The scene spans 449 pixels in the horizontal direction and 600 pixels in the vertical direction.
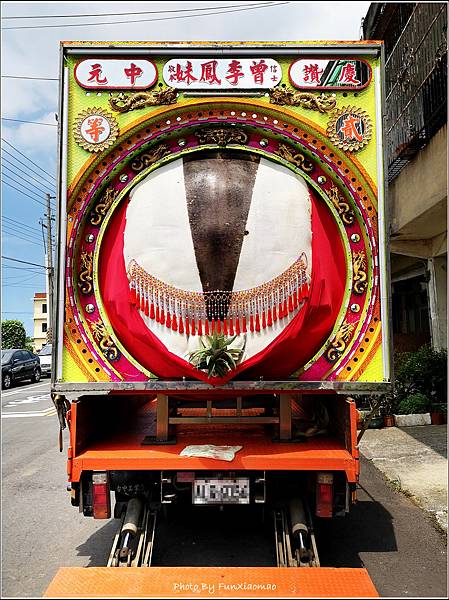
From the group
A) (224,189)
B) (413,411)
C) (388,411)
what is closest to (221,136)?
(224,189)

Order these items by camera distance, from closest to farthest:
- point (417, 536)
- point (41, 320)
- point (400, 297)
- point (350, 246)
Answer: point (350, 246), point (417, 536), point (400, 297), point (41, 320)

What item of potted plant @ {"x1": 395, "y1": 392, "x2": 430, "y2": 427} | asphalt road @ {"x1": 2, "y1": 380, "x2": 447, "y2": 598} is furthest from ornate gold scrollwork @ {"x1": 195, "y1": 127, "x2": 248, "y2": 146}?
potted plant @ {"x1": 395, "y1": 392, "x2": 430, "y2": 427}

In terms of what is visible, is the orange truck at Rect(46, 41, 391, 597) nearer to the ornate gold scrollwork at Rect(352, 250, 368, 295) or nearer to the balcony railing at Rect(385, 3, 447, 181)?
the ornate gold scrollwork at Rect(352, 250, 368, 295)

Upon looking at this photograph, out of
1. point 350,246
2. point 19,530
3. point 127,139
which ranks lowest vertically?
point 19,530

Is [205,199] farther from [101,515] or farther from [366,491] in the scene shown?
[366,491]

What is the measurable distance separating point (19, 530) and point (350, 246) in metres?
3.80

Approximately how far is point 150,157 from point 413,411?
7.11 metres

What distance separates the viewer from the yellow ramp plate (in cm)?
313

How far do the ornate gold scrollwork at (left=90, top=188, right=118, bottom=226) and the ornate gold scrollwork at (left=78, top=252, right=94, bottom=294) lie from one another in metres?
0.26

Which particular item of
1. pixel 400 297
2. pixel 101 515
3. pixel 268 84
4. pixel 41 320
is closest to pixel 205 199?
pixel 268 84

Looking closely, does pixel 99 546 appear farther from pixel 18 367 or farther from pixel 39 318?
pixel 39 318

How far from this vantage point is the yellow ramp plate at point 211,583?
313 cm

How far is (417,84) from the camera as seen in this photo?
8891mm

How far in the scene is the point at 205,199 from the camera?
390cm
